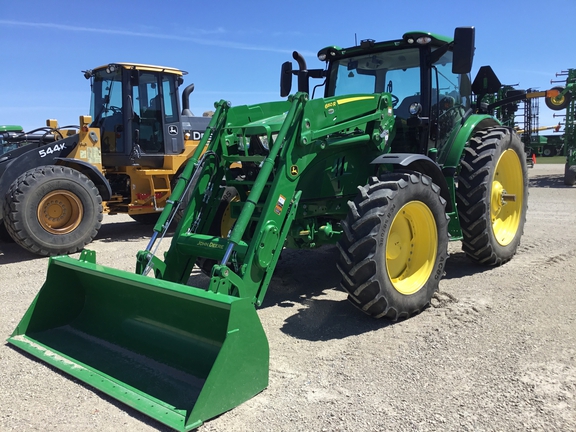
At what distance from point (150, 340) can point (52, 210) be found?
4.60 metres

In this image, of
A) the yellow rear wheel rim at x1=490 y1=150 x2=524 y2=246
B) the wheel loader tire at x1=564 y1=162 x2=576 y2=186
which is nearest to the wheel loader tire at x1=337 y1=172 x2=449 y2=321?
the yellow rear wheel rim at x1=490 y1=150 x2=524 y2=246

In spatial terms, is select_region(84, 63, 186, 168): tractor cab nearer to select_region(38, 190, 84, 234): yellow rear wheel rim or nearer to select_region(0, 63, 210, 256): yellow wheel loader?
select_region(0, 63, 210, 256): yellow wheel loader

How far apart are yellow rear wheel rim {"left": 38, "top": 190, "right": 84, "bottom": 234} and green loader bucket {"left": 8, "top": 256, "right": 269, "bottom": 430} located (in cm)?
351

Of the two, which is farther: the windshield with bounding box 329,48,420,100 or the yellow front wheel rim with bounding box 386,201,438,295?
the windshield with bounding box 329,48,420,100

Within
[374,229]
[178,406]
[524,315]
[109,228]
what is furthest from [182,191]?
[109,228]

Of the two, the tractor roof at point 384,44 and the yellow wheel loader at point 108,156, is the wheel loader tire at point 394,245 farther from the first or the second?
the yellow wheel loader at point 108,156

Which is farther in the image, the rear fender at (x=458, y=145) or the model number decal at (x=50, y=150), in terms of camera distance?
the model number decal at (x=50, y=150)

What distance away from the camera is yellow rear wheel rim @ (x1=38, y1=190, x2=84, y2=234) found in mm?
7414

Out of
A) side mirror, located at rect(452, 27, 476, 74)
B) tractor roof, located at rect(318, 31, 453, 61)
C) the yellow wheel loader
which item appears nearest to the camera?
side mirror, located at rect(452, 27, 476, 74)

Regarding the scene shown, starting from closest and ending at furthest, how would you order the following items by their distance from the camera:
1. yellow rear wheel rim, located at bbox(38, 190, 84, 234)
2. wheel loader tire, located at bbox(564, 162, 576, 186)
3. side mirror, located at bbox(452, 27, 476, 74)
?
side mirror, located at bbox(452, 27, 476, 74)
yellow rear wheel rim, located at bbox(38, 190, 84, 234)
wheel loader tire, located at bbox(564, 162, 576, 186)

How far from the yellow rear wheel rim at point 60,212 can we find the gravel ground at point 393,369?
76.9 inches

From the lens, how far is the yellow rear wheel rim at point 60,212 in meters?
7.41

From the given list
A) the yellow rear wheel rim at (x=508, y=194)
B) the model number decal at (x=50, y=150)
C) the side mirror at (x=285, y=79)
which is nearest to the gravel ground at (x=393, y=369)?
the yellow rear wheel rim at (x=508, y=194)

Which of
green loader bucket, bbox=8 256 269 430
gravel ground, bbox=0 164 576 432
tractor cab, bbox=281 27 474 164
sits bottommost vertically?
gravel ground, bbox=0 164 576 432
